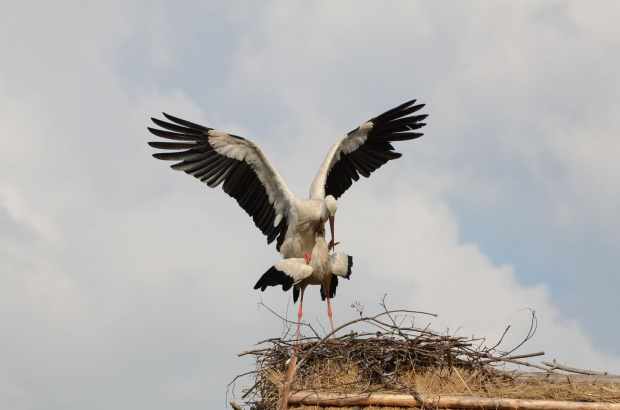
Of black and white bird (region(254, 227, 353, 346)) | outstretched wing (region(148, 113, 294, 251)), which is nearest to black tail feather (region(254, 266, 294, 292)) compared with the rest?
black and white bird (region(254, 227, 353, 346))

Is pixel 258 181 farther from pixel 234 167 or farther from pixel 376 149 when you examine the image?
pixel 376 149

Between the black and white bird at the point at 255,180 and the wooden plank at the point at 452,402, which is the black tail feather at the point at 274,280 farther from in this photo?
the wooden plank at the point at 452,402

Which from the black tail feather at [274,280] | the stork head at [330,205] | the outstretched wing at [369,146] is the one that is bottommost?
the black tail feather at [274,280]

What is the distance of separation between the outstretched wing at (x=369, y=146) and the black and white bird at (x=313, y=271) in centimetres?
129

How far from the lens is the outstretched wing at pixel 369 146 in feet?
28.0

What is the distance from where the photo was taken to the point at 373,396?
5.52 m

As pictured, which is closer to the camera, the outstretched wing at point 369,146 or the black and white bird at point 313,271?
the black and white bird at point 313,271

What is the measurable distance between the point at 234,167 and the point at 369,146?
1.75m

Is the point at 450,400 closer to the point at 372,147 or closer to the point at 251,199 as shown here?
the point at 251,199

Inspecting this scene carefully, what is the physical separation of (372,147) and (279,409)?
13.2 feet

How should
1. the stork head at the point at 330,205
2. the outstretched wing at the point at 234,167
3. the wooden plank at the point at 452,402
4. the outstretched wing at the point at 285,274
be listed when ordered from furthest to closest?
1. the outstretched wing at the point at 234,167
2. the stork head at the point at 330,205
3. the outstretched wing at the point at 285,274
4. the wooden plank at the point at 452,402

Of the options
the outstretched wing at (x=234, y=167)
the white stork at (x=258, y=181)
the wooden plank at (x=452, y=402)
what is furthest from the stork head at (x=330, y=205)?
the wooden plank at (x=452, y=402)

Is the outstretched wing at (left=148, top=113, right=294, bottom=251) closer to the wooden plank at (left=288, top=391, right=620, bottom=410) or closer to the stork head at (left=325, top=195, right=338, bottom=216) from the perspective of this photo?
the stork head at (left=325, top=195, right=338, bottom=216)

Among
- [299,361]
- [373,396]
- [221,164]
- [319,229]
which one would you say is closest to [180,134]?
[221,164]
